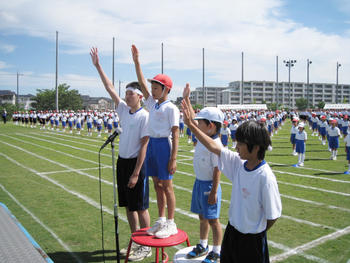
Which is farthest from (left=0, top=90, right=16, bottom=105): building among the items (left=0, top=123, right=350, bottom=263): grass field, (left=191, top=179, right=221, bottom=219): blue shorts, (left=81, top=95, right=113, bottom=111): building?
(left=191, top=179, right=221, bottom=219): blue shorts

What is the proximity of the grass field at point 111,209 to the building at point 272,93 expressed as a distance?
113 metres

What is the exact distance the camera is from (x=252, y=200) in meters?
2.32

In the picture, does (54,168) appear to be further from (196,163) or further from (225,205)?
(196,163)

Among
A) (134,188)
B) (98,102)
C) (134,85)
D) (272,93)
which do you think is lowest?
(134,188)

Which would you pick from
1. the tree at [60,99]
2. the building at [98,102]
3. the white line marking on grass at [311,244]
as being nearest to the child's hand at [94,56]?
the white line marking on grass at [311,244]

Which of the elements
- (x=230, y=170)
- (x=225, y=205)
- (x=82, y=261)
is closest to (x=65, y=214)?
(x=82, y=261)

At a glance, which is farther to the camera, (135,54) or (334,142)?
(334,142)

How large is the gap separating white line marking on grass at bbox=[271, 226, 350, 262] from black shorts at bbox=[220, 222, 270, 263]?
1.85 metres

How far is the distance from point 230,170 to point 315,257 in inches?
97.9

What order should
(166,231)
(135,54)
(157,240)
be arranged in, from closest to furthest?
(157,240)
(166,231)
(135,54)

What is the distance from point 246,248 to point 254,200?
0.41 metres

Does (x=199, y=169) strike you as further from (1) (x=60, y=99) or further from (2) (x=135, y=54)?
(1) (x=60, y=99)

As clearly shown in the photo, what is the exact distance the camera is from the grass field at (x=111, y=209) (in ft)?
14.3

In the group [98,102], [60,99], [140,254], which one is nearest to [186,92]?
[140,254]
